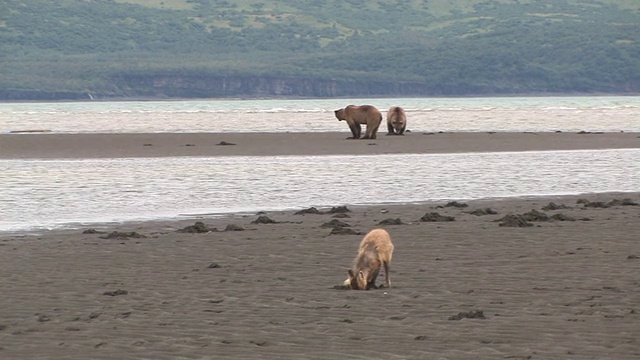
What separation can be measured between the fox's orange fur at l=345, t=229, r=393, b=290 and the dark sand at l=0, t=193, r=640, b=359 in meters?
0.15

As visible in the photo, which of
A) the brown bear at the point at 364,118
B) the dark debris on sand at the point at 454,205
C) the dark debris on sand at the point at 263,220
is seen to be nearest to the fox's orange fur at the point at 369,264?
the dark debris on sand at the point at 263,220

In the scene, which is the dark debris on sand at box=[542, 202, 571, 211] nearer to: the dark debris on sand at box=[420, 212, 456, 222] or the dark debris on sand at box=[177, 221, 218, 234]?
the dark debris on sand at box=[420, 212, 456, 222]

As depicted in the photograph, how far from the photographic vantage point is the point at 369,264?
12961mm

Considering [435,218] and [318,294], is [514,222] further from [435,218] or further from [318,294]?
[318,294]

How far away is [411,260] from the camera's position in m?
15.1

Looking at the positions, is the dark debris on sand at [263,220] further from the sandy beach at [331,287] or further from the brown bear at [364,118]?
the brown bear at [364,118]

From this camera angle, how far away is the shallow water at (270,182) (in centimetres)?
2230

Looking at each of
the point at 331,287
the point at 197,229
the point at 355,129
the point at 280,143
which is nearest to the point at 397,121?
the point at 355,129

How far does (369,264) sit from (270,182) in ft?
47.9

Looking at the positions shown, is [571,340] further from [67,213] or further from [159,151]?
[159,151]

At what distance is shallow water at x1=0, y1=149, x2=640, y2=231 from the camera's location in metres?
22.3

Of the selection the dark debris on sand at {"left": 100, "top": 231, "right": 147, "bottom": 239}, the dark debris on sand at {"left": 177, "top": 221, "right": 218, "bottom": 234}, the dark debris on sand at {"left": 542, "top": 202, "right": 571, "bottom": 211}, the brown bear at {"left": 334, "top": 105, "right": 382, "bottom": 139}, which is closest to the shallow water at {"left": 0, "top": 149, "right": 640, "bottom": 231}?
the dark debris on sand at {"left": 100, "top": 231, "right": 147, "bottom": 239}

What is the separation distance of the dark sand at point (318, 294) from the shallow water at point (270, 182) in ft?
10.8

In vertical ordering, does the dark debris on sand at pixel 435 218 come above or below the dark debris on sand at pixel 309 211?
above
